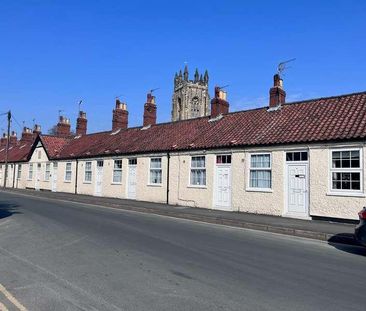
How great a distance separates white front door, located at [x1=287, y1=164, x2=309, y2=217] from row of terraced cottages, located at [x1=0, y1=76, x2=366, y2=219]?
43 millimetres

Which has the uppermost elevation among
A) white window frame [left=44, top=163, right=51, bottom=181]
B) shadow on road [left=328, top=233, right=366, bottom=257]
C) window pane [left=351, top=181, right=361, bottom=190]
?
white window frame [left=44, top=163, right=51, bottom=181]

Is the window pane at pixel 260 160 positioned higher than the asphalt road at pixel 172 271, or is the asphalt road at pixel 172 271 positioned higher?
the window pane at pixel 260 160

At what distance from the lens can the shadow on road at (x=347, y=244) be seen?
1004 cm

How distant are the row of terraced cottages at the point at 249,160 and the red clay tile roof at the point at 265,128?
5 cm

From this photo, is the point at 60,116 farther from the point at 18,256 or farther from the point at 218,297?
the point at 218,297

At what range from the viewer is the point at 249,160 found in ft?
60.7

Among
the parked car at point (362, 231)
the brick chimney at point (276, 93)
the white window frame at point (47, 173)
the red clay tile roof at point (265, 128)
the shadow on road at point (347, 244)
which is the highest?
the brick chimney at point (276, 93)

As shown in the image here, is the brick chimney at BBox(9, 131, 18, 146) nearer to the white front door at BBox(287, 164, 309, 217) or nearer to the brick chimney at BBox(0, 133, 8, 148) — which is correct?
the brick chimney at BBox(0, 133, 8, 148)

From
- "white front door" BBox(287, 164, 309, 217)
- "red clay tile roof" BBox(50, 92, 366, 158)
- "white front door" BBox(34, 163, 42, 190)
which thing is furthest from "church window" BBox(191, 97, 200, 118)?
"white front door" BBox(287, 164, 309, 217)

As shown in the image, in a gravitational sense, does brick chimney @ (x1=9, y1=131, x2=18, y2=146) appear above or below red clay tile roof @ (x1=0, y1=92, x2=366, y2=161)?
above

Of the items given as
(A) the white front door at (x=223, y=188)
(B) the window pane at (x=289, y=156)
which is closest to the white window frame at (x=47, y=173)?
(A) the white front door at (x=223, y=188)

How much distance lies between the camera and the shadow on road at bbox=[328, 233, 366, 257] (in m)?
10.0

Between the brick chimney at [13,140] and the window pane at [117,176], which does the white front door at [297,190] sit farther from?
the brick chimney at [13,140]

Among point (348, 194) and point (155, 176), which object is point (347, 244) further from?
point (155, 176)
